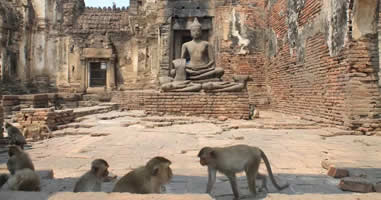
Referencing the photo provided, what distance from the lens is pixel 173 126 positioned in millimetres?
7895

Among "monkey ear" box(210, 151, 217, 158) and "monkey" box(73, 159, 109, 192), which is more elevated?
"monkey ear" box(210, 151, 217, 158)

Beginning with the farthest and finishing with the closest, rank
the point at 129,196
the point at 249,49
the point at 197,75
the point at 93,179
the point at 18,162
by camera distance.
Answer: the point at 249,49
the point at 197,75
the point at 18,162
the point at 93,179
the point at 129,196

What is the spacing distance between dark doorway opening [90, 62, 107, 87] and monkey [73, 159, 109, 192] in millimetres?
16736

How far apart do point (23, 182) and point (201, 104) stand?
7.26m

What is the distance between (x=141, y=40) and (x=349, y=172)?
624 inches

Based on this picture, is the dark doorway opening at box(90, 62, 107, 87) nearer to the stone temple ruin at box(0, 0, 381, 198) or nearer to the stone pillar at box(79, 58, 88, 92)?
the stone temple ruin at box(0, 0, 381, 198)

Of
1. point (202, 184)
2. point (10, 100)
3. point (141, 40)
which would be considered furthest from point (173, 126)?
point (141, 40)

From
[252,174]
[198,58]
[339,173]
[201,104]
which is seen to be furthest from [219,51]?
[252,174]

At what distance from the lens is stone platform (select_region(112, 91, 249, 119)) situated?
955cm

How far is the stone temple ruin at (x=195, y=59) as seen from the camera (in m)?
7.28

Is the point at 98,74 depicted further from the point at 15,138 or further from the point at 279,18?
the point at 15,138

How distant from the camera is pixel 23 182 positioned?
2.58 metres

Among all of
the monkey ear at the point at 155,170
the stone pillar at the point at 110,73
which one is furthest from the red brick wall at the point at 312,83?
the stone pillar at the point at 110,73

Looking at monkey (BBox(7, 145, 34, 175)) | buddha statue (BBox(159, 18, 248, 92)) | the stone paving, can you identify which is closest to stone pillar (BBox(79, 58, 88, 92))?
buddha statue (BBox(159, 18, 248, 92))
